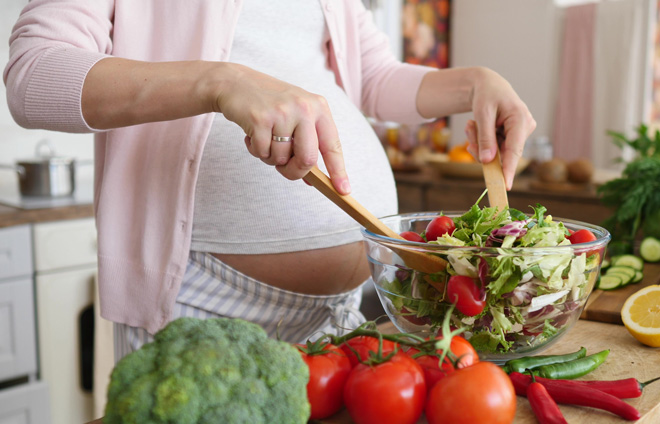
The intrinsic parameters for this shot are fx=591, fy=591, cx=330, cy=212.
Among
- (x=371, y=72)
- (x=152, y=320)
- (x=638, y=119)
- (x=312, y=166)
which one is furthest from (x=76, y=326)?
(x=638, y=119)

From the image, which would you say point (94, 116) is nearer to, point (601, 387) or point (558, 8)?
point (601, 387)

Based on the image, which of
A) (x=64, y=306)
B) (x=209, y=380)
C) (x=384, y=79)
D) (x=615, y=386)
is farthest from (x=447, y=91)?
(x=64, y=306)

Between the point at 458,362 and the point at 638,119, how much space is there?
4129 millimetres

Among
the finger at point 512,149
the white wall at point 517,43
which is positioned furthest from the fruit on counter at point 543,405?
the white wall at point 517,43

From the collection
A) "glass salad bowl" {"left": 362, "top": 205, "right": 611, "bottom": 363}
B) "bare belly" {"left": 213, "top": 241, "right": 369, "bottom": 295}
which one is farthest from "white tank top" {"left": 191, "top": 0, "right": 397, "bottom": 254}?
"glass salad bowl" {"left": 362, "top": 205, "right": 611, "bottom": 363}

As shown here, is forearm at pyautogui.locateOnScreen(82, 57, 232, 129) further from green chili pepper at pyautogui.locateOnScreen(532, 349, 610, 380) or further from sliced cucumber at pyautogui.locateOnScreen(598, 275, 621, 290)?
sliced cucumber at pyautogui.locateOnScreen(598, 275, 621, 290)

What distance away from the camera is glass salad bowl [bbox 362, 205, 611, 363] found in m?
0.66

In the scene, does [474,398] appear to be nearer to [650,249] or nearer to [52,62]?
[52,62]

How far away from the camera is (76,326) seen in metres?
1.99

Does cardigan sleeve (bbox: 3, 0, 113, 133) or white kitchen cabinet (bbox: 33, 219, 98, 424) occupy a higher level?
cardigan sleeve (bbox: 3, 0, 113, 133)

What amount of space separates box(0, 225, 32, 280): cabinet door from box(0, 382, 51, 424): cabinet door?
344mm

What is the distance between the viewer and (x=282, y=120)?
0.61m

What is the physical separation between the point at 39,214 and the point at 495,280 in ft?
5.25

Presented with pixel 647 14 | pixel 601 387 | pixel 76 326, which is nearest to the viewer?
pixel 601 387
